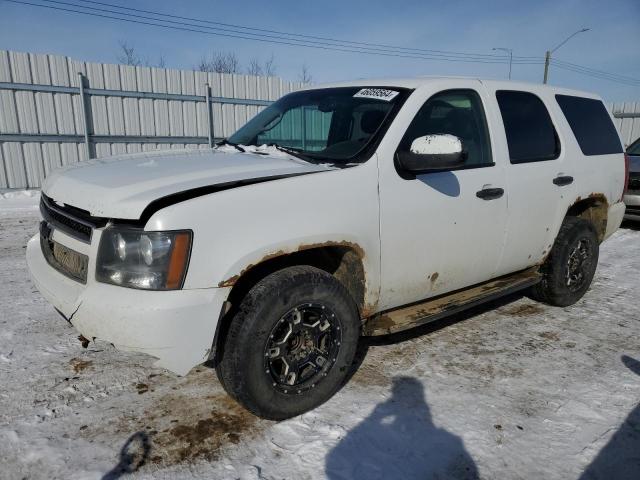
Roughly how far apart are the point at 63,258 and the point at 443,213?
2296 millimetres

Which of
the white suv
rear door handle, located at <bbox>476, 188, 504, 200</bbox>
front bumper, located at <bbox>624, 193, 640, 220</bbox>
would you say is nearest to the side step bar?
the white suv

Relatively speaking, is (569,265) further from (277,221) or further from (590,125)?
(277,221)

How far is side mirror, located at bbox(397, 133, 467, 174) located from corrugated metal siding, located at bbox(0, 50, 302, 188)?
8.67 meters

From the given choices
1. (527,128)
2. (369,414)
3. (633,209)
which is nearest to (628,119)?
(633,209)

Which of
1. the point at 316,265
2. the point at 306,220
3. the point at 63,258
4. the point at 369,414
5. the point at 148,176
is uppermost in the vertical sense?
the point at 148,176

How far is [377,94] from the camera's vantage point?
314cm

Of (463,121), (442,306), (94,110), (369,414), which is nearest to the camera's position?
(369,414)

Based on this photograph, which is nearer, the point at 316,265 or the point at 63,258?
the point at 63,258

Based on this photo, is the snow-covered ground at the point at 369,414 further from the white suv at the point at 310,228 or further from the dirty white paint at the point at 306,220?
the dirty white paint at the point at 306,220

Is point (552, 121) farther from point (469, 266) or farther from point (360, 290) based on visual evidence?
point (360, 290)

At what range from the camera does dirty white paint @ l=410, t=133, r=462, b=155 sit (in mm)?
2723

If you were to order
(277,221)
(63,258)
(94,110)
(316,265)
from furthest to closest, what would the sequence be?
(94,110)
(316,265)
(63,258)
(277,221)

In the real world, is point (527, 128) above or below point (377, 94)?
below

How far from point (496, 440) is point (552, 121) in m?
2.84
